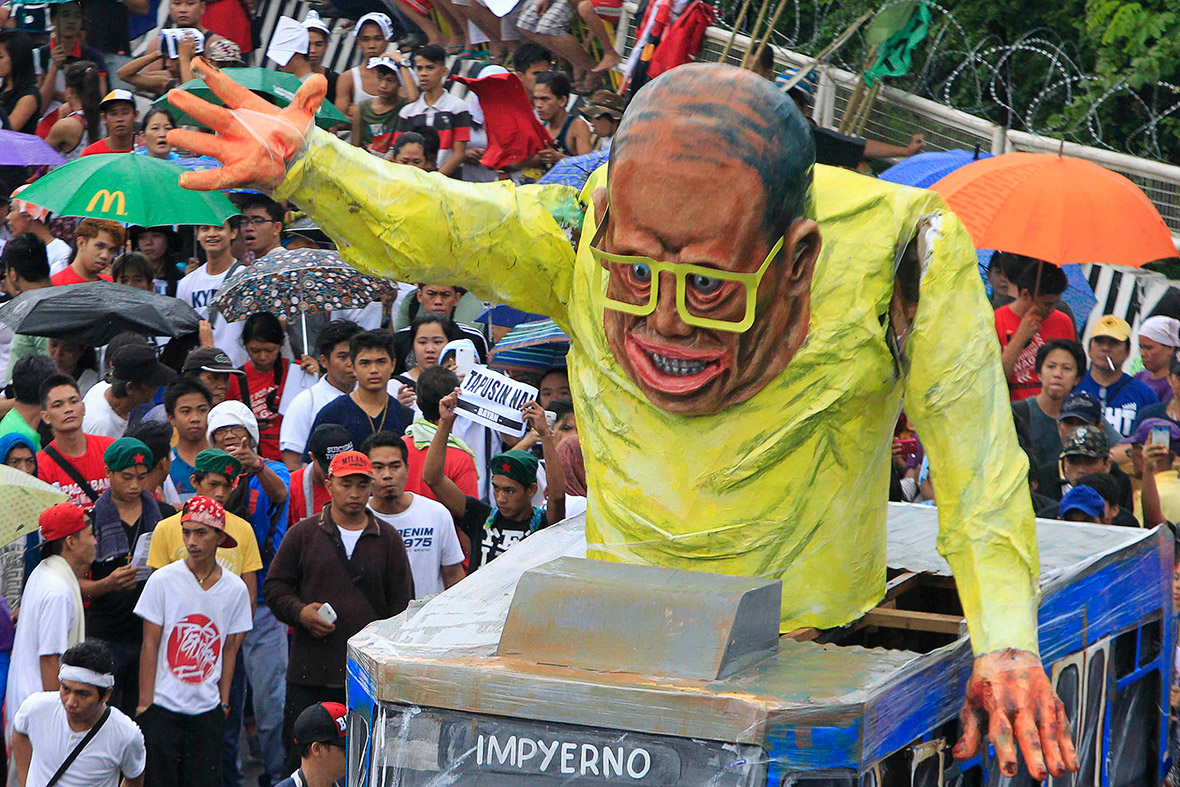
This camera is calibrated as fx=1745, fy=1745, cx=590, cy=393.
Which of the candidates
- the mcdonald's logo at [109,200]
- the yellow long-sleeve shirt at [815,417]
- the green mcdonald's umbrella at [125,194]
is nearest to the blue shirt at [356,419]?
the green mcdonald's umbrella at [125,194]

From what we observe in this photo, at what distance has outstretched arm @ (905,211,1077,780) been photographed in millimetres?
4246

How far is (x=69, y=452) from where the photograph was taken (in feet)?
26.6

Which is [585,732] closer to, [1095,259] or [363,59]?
[1095,259]

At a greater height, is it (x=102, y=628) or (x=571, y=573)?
(x=571, y=573)

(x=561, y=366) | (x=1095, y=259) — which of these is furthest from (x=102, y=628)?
(x=1095, y=259)

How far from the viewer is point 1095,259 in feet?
27.3

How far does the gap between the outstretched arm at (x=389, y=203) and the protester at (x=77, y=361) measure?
4.82m

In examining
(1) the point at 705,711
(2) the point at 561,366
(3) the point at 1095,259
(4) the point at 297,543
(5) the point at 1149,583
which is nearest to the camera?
(1) the point at 705,711

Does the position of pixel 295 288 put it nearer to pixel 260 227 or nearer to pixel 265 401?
pixel 265 401

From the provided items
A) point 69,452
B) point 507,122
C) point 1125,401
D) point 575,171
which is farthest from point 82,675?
point 507,122

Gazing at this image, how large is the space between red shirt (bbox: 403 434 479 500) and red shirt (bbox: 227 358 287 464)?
1.25 metres

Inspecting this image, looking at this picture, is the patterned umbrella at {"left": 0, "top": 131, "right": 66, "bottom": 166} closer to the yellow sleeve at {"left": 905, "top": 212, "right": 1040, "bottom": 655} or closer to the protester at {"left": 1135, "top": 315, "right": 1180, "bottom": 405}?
the protester at {"left": 1135, "top": 315, "right": 1180, "bottom": 405}

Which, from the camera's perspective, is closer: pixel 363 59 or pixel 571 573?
pixel 571 573

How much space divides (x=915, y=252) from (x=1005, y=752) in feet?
4.46
